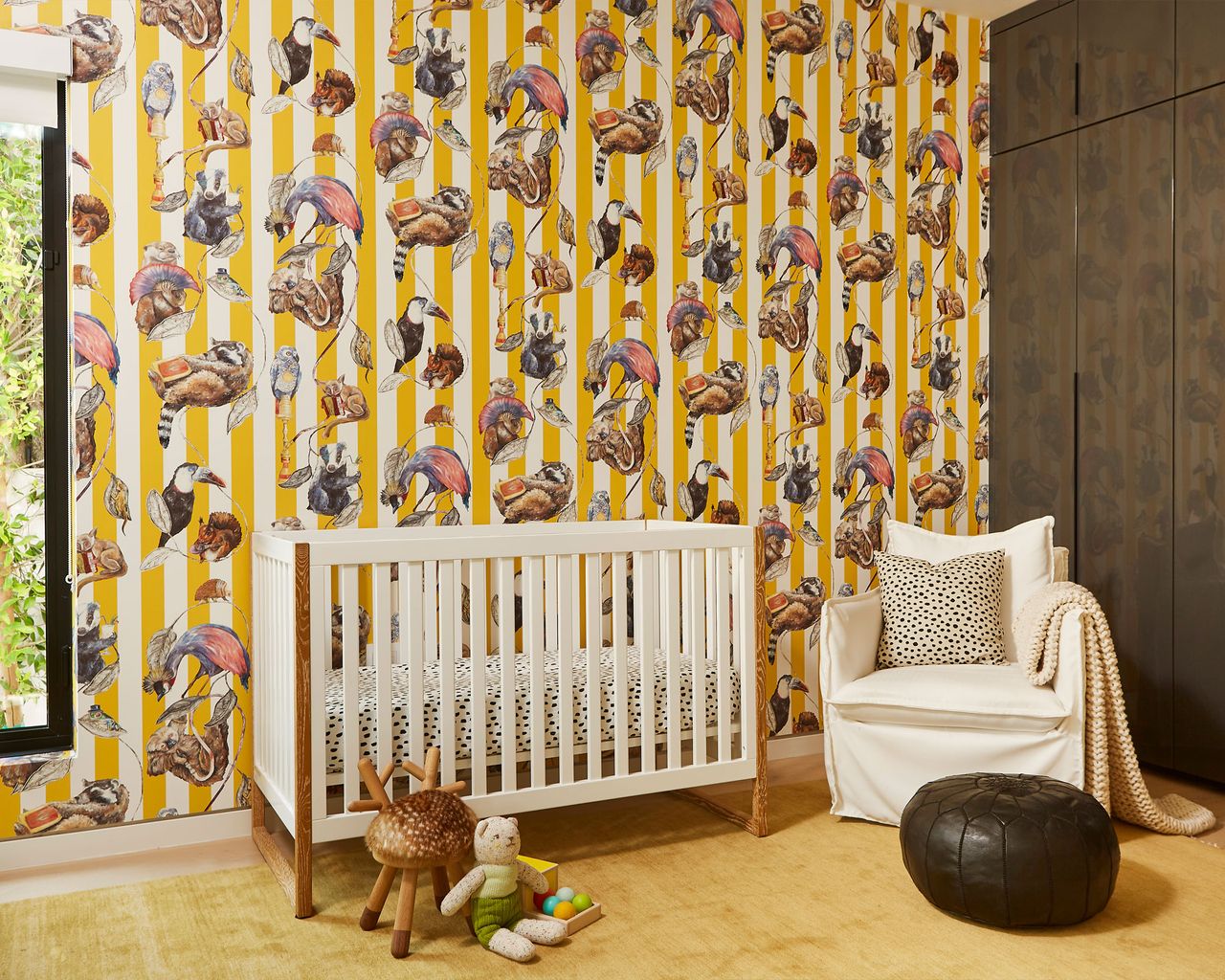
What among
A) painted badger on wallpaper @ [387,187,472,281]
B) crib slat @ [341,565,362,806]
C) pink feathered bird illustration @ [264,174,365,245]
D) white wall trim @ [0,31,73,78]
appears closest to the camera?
crib slat @ [341,565,362,806]

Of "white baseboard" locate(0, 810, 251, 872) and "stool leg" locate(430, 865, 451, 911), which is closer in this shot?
"stool leg" locate(430, 865, 451, 911)

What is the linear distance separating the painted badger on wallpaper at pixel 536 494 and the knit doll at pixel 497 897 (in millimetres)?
1121

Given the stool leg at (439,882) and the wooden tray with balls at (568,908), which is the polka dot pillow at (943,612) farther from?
the stool leg at (439,882)

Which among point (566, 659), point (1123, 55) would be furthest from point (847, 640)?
point (1123, 55)

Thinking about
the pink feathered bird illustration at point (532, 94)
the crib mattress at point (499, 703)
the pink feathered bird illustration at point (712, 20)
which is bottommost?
the crib mattress at point (499, 703)

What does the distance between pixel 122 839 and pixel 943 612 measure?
2.23 m

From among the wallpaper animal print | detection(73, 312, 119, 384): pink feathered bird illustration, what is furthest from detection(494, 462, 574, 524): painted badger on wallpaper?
detection(73, 312, 119, 384): pink feathered bird illustration

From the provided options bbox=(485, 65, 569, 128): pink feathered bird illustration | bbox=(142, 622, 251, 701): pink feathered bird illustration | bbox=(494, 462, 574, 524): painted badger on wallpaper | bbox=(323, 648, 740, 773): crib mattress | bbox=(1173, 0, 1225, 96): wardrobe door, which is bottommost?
bbox=(323, 648, 740, 773): crib mattress

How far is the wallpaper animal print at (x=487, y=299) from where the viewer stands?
2672mm

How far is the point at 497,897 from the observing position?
6.96 feet

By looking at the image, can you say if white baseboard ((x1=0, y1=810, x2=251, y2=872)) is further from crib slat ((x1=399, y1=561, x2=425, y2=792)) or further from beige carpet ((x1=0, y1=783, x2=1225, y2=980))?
crib slat ((x1=399, y1=561, x2=425, y2=792))

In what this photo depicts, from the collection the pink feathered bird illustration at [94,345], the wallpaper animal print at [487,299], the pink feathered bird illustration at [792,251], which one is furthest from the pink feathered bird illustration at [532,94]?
the pink feathered bird illustration at [94,345]

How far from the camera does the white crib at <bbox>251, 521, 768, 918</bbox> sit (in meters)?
2.28

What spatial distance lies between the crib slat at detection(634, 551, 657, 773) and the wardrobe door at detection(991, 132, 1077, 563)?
1706 mm
